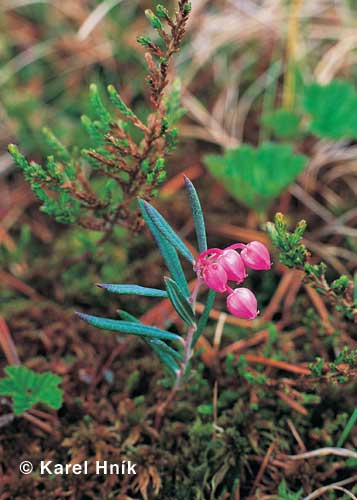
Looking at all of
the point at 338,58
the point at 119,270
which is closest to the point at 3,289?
the point at 119,270

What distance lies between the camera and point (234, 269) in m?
1.20

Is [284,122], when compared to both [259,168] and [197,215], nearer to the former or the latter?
[259,168]

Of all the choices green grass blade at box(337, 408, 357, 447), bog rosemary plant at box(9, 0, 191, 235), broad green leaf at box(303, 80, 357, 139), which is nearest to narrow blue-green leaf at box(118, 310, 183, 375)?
bog rosemary plant at box(9, 0, 191, 235)

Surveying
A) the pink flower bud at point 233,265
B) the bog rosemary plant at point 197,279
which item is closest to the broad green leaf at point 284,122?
the bog rosemary plant at point 197,279

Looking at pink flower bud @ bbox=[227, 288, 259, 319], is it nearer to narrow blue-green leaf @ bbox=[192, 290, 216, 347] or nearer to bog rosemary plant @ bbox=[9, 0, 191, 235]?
narrow blue-green leaf @ bbox=[192, 290, 216, 347]

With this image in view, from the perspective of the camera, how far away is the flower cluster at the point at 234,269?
119 cm

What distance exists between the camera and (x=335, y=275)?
2.02 meters

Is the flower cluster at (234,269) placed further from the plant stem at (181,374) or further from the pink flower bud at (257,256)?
the plant stem at (181,374)

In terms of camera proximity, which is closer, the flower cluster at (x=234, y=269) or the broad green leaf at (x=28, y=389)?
the flower cluster at (x=234, y=269)

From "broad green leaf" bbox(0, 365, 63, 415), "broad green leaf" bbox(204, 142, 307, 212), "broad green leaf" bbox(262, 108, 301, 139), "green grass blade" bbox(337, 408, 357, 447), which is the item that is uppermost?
"broad green leaf" bbox(262, 108, 301, 139)

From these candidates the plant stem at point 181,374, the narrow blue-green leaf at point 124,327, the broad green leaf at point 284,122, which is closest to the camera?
the narrow blue-green leaf at point 124,327

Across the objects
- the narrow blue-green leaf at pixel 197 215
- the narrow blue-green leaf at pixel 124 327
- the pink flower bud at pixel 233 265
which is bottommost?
the narrow blue-green leaf at pixel 124 327

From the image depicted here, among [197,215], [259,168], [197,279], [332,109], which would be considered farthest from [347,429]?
[332,109]

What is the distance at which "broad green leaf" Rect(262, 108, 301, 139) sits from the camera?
7.36ft
